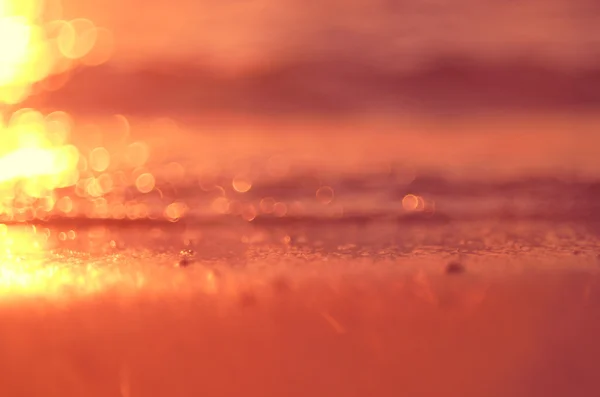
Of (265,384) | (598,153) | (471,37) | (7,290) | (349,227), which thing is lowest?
(265,384)

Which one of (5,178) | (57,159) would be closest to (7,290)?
(5,178)

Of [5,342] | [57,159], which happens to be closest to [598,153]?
[57,159]

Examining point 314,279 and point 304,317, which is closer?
point 304,317

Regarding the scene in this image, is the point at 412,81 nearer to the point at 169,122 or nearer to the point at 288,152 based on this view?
the point at 169,122

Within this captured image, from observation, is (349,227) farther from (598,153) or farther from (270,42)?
(270,42)

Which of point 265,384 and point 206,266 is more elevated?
point 206,266

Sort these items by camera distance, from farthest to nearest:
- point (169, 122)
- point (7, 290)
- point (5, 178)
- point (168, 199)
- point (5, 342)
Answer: point (169, 122) → point (5, 178) → point (168, 199) → point (7, 290) → point (5, 342)

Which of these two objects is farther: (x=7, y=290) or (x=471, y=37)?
(x=471, y=37)

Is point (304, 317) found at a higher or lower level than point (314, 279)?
lower

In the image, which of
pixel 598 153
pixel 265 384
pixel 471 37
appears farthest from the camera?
pixel 471 37
